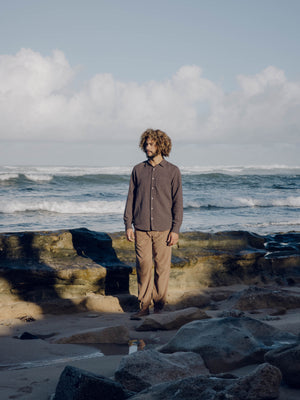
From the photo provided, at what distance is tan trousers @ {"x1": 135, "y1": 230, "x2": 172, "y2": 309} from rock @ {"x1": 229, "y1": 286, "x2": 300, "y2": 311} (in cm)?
85

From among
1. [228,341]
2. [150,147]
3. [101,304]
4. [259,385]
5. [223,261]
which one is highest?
[150,147]

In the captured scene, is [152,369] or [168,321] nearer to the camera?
[152,369]

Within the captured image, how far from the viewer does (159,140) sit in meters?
4.94

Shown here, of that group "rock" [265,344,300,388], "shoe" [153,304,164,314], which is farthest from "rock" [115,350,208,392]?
"shoe" [153,304,164,314]

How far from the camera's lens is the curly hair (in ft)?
16.2

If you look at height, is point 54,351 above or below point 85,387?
below

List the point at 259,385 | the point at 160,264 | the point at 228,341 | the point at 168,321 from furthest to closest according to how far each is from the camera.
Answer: the point at 160,264, the point at 168,321, the point at 228,341, the point at 259,385

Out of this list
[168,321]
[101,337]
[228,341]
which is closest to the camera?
[228,341]

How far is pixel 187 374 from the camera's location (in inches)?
110

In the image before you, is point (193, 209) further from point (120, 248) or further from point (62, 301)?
point (62, 301)

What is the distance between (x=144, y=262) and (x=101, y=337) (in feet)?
3.84

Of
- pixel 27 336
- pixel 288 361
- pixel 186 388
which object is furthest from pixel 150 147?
pixel 186 388

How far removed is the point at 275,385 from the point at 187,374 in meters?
0.63

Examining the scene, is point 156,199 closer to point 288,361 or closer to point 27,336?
point 27,336
